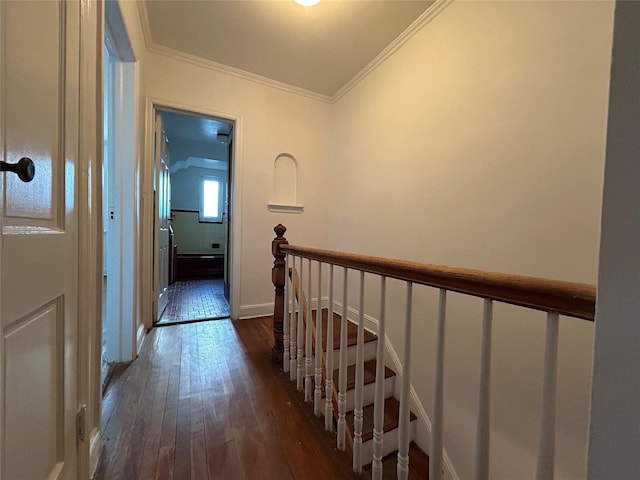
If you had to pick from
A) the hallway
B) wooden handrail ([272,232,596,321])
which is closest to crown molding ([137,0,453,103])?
wooden handrail ([272,232,596,321])

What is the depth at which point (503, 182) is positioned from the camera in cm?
154

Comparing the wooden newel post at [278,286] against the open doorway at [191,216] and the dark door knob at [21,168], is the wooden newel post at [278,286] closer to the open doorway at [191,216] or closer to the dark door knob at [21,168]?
the open doorway at [191,216]

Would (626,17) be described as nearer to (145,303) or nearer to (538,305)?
(538,305)

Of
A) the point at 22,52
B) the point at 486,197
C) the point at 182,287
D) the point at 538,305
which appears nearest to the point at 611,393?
the point at 538,305

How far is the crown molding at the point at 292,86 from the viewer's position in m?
1.96

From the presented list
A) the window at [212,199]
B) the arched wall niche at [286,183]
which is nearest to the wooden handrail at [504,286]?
the arched wall niche at [286,183]

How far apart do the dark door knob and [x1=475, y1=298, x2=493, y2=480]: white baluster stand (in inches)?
39.7

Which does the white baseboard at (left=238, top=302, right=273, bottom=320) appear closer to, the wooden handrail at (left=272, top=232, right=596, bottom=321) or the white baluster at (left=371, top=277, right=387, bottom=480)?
the white baluster at (left=371, top=277, right=387, bottom=480)

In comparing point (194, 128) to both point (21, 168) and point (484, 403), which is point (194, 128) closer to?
point (21, 168)

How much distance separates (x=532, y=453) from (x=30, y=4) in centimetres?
248

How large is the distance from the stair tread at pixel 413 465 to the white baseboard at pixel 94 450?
4.35 feet

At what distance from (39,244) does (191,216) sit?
226 inches

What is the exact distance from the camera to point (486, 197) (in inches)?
64.1

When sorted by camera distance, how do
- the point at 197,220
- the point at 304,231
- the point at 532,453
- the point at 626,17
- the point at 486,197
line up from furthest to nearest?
the point at 197,220
the point at 304,231
the point at 486,197
the point at 532,453
the point at 626,17
